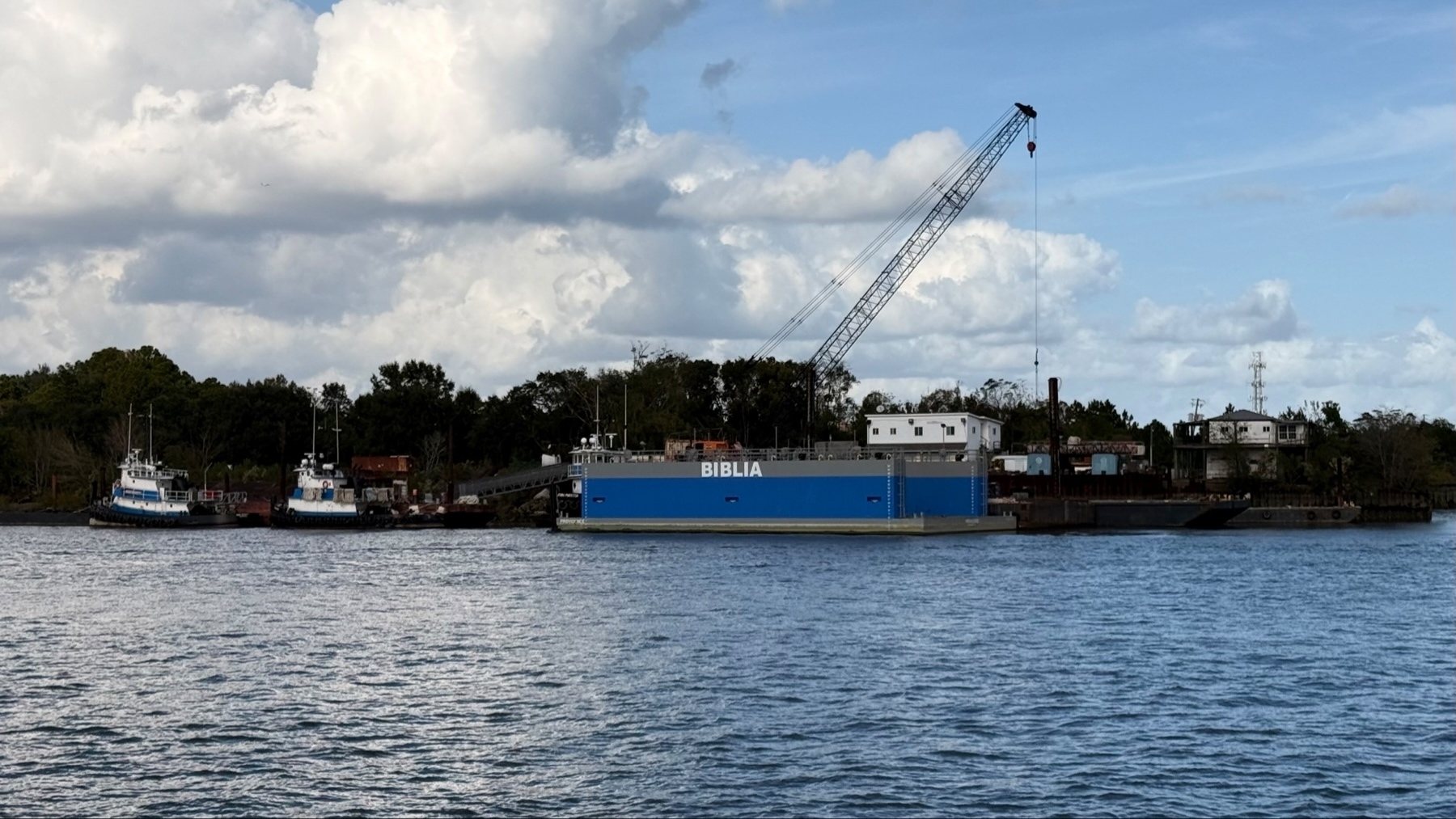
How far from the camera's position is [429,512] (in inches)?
4318

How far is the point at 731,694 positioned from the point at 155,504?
91811 mm

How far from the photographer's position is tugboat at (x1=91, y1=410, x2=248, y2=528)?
113m

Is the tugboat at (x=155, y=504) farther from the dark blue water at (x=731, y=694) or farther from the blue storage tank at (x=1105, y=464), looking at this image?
the blue storage tank at (x=1105, y=464)

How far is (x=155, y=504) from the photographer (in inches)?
4471

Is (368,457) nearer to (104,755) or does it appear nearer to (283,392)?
(283,392)

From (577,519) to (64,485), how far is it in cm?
6718

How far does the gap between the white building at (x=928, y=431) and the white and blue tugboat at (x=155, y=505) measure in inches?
1945

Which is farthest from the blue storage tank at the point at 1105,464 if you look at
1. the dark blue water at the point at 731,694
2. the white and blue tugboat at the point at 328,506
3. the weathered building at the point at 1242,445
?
the dark blue water at the point at 731,694

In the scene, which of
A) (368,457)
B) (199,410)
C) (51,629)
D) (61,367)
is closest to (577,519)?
(368,457)

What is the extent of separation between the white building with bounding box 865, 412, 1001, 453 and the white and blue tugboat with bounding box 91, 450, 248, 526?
49411mm

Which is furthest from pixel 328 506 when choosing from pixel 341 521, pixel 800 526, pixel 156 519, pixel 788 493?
pixel 800 526

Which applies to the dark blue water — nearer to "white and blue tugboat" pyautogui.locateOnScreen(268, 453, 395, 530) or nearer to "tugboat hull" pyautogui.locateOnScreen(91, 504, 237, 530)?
"white and blue tugboat" pyautogui.locateOnScreen(268, 453, 395, 530)

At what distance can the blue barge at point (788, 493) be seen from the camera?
93438mm

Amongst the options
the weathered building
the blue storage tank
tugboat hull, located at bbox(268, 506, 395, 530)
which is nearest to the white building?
the blue storage tank
